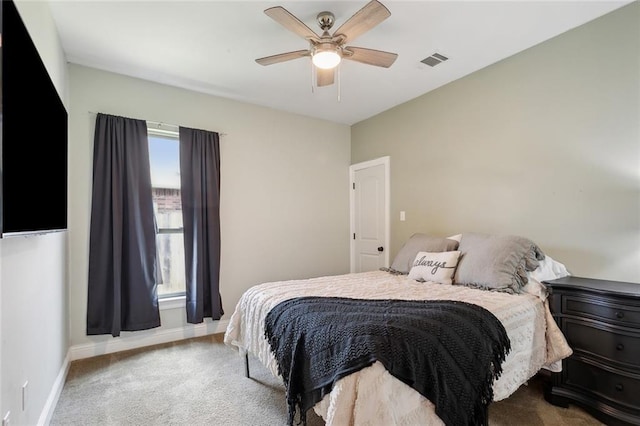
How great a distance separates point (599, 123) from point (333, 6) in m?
2.10

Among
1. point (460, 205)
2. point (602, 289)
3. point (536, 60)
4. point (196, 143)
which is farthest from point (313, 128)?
point (602, 289)

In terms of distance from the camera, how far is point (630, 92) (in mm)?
2143

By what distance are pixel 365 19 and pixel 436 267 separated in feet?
6.33

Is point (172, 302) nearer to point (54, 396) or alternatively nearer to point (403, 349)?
point (54, 396)

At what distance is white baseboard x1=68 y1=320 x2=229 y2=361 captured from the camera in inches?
114

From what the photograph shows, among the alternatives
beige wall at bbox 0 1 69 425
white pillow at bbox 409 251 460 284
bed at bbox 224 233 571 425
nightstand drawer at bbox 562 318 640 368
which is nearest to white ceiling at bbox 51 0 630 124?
beige wall at bbox 0 1 69 425

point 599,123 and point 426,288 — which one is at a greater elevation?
point 599,123

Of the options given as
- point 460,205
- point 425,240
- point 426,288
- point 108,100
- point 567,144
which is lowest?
point 426,288

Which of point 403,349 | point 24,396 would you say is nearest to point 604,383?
point 403,349

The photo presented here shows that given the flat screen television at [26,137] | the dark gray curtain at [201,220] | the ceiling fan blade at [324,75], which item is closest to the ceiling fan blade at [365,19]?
the ceiling fan blade at [324,75]

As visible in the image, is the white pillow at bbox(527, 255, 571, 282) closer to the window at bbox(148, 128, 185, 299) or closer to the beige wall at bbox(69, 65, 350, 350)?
the beige wall at bbox(69, 65, 350, 350)

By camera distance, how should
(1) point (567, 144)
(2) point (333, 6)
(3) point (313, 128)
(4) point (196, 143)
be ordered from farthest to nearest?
1. (3) point (313, 128)
2. (4) point (196, 143)
3. (1) point (567, 144)
4. (2) point (333, 6)

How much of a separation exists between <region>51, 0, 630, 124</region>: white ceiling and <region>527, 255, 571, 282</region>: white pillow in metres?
1.80

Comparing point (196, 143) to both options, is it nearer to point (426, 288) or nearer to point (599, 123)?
point (426, 288)
